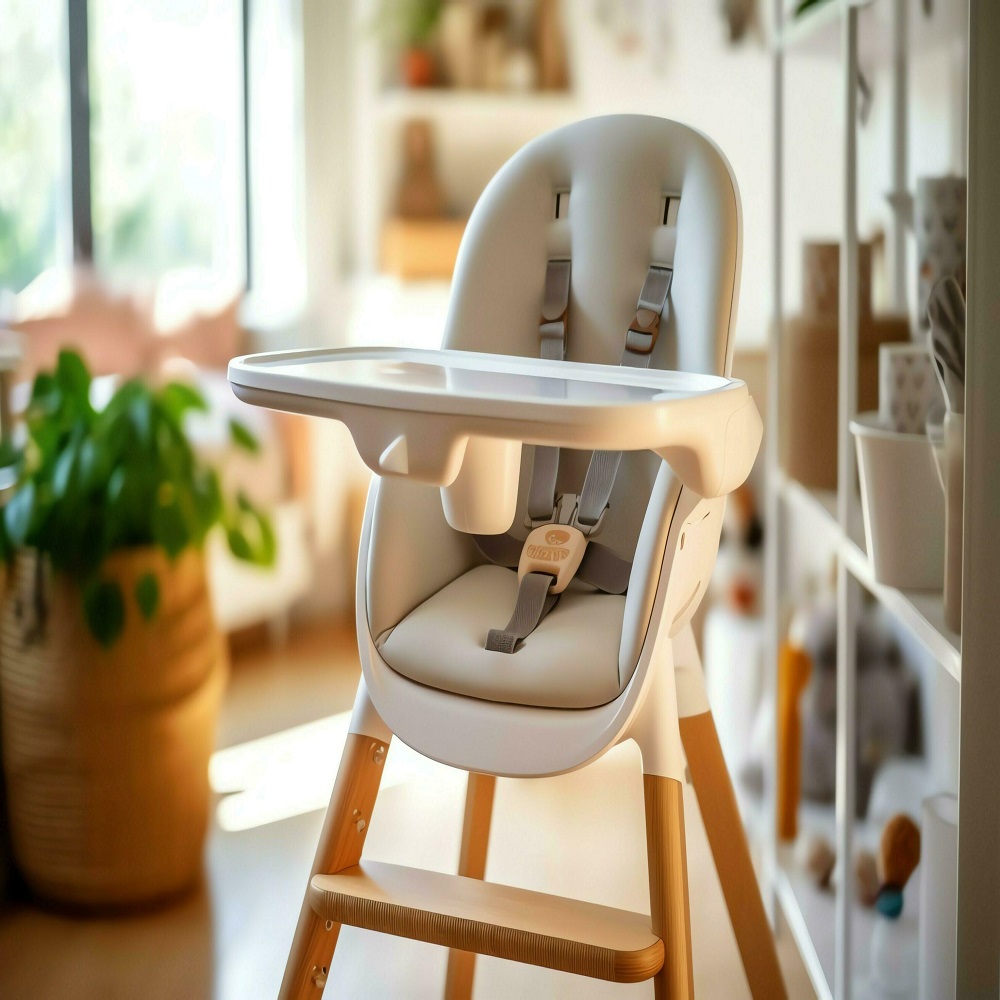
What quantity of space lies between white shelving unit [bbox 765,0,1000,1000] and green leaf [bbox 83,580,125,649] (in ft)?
3.05

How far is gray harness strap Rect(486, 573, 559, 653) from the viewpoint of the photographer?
3.29ft

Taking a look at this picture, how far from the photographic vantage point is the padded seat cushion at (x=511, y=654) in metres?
0.94

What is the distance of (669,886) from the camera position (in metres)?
0.88

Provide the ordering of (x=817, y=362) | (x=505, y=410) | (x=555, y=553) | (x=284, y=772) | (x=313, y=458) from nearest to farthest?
1. (x=505, y=410)
2. (x=555, y=553)
3. (x=817, y=362)
4. (x=284, y=772)
5. (x=313, y=458)

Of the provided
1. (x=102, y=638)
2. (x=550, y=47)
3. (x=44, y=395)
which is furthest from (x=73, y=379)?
(x=550, y=47)

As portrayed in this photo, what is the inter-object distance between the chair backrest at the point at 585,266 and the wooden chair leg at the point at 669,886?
248mm

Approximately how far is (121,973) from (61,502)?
622 millimetres

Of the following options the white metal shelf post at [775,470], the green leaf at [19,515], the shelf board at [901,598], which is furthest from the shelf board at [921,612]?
the green leaf at [19,515]

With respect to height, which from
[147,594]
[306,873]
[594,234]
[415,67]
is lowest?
[306,873]

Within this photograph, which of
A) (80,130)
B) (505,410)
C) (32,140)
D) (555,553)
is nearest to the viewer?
(505,410)

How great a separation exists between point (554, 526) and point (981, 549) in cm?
40

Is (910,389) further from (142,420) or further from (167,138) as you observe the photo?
(167,138)

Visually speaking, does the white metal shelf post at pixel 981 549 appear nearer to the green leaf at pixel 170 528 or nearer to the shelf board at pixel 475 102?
the green leaf at pixel 170 528

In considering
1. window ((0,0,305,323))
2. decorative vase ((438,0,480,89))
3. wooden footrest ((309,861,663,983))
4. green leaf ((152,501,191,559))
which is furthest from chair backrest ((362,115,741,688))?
decorative vase ((438,0,480,89))
